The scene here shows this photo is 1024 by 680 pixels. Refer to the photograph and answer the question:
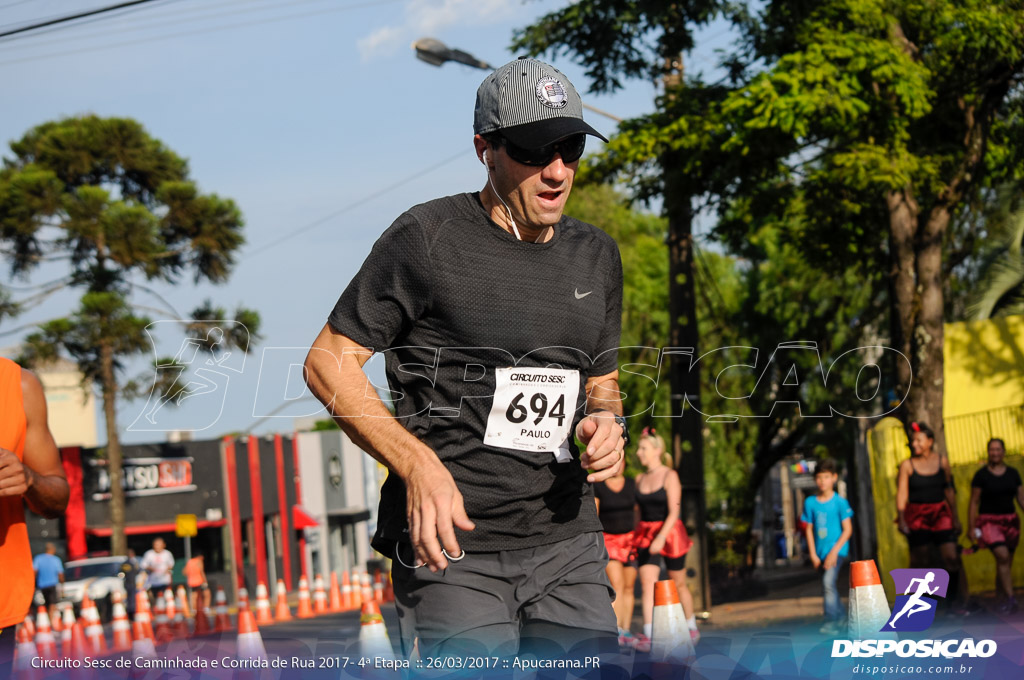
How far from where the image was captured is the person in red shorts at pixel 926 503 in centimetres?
1102

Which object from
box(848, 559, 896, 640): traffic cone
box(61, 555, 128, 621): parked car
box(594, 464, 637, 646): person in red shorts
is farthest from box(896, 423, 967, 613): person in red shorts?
box(61, 555, 128, 621): parked car

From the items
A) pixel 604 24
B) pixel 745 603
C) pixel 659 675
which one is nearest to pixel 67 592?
pixel 745 603

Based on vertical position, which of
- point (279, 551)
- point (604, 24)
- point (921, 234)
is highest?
point (604, 24)

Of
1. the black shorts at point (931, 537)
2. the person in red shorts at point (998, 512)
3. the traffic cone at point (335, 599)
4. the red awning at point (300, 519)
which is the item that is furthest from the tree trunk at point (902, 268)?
the red awning at point (300, 519)

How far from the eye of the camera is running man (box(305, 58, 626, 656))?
2.88 meters

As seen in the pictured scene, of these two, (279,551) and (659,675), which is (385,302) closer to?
(659,675)

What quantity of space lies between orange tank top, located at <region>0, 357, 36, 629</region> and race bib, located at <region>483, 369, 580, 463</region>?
163 cm

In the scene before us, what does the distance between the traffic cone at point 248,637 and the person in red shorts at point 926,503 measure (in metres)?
6.51

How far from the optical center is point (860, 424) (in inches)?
844

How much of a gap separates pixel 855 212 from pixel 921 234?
1103 mm

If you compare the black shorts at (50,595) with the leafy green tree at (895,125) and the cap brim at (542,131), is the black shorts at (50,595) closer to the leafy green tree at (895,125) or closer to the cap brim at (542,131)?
the leafy green tree at (895,125)

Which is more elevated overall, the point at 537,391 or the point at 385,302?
the point at 385,302

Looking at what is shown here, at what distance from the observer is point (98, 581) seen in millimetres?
29594

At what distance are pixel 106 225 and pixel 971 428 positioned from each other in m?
24.1
